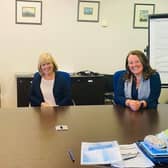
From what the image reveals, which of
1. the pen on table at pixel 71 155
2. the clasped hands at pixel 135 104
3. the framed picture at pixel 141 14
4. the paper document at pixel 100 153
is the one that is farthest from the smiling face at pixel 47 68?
the framed picture at pixel 141 14

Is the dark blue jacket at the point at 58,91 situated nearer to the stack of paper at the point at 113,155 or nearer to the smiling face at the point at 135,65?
the smiling face at the point at 135,65

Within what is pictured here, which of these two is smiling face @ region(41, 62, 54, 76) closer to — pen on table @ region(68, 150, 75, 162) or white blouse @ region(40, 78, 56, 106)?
white blouse @ region(40, 78, 56, 106)

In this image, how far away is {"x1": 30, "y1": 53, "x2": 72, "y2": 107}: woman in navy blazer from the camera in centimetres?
336

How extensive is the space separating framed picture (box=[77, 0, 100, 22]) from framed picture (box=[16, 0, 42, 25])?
0.60 metres

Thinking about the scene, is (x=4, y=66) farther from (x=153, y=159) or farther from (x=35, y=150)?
(x=153, y=159)

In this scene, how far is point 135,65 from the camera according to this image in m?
3.03

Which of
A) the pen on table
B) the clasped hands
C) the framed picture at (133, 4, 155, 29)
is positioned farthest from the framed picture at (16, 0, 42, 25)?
the pen on table

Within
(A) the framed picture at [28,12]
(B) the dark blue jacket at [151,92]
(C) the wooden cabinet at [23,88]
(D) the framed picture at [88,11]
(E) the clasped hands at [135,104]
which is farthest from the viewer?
(D) the framed picture at [88,11]

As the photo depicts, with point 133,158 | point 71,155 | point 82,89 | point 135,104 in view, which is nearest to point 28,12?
point 82,89

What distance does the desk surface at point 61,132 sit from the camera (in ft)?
5.35

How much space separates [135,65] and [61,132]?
4.11ft

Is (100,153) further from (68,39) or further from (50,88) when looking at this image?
(68,39)

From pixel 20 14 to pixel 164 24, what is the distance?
2.21m

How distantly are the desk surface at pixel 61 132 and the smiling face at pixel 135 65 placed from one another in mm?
416
